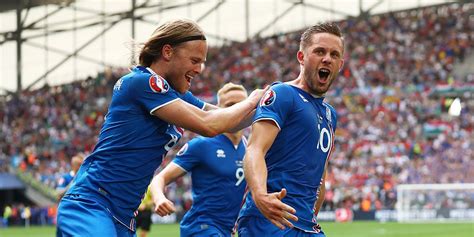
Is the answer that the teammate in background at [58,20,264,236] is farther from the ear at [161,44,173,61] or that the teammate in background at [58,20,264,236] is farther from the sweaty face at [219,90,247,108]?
the sweaty face at [219,90,247,108]

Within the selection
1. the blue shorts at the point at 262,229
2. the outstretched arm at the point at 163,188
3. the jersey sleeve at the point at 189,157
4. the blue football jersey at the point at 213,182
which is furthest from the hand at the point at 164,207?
the jersey sleeve at the point at 189,157

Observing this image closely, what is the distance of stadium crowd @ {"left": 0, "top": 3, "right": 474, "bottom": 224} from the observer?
3372 cm

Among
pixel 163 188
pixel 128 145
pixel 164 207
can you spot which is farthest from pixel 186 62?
pixel 163 188

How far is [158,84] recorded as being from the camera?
17.5ft

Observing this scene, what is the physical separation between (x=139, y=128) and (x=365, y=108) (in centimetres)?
3350

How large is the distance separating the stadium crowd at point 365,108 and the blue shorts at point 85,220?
91.9 feet

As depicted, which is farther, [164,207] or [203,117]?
[164,207]

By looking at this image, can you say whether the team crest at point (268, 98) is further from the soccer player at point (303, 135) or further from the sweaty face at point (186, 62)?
the sweaty face at point (186, 62)

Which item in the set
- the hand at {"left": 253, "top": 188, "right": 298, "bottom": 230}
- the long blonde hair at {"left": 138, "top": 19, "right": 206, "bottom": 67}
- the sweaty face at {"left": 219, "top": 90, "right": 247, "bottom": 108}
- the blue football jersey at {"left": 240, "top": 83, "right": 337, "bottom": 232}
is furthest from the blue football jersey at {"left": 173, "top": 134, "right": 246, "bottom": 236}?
the hand at {"left": 253, "top": 188, "right": 298, "bottom": 230}

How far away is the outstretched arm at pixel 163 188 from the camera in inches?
254

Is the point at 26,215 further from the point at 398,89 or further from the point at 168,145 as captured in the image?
the point at 168,145

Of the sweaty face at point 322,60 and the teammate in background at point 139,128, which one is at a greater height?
the sweaty face at point 322,60

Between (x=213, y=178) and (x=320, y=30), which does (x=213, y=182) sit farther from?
(x=320, y=30)

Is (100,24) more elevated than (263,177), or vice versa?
(100,24)
